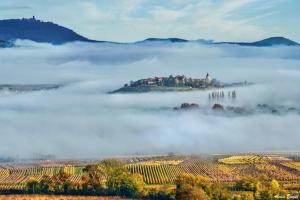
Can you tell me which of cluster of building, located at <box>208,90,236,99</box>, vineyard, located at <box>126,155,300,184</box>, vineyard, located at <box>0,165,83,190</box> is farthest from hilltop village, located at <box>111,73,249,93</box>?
vineyard, located at <box>0,165,83,190</box>

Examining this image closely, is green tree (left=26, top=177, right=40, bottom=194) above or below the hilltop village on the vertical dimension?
below

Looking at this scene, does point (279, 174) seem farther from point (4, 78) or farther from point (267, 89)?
point (4, 78)

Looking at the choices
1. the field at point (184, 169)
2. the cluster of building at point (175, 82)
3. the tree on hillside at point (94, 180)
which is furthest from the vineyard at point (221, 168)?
the cluster of building at point (175, 82)

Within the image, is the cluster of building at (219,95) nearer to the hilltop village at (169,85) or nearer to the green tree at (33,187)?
the hilltop village at (169,85)

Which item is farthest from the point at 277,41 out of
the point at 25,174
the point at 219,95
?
the point at 25,174

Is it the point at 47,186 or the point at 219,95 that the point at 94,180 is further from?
the point at 219,95

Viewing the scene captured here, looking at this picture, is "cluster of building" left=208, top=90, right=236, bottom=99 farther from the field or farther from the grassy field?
the grassy field

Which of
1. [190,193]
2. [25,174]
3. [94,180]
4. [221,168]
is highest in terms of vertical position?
[190,193]

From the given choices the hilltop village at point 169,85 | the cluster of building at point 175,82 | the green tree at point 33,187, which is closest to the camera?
the green tree at point 33,187
